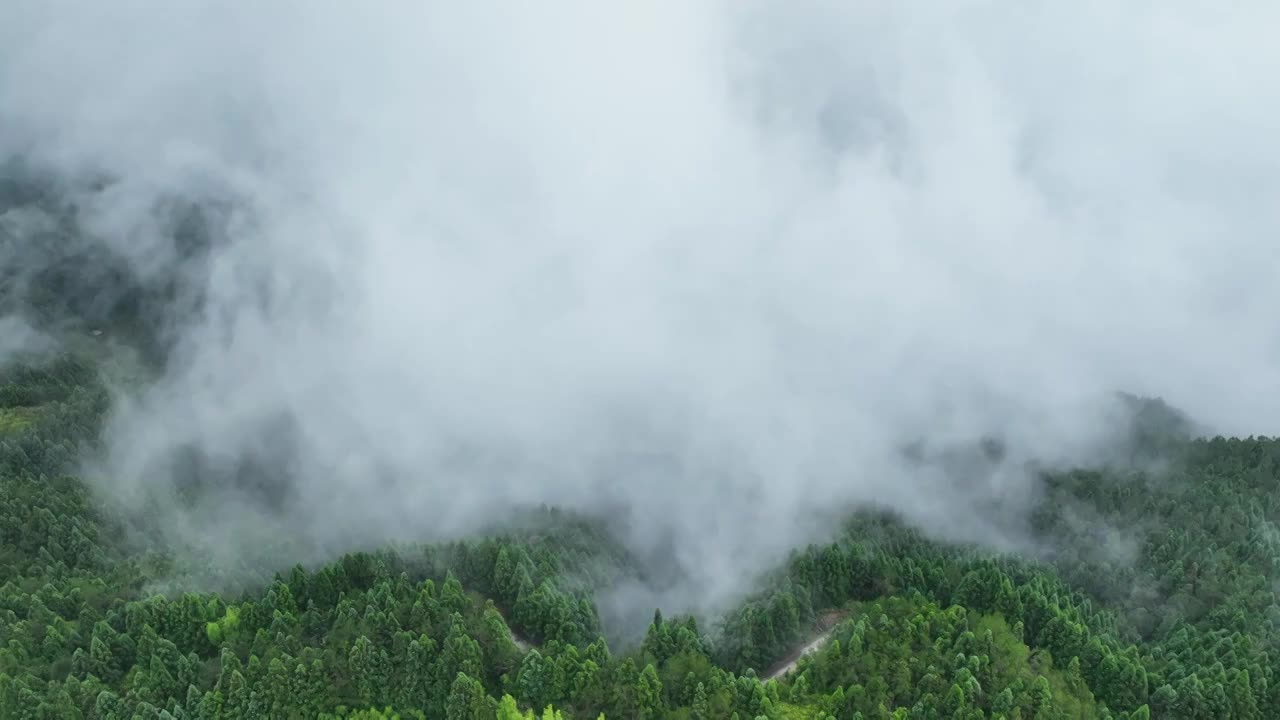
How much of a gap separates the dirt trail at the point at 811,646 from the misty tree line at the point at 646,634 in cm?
127

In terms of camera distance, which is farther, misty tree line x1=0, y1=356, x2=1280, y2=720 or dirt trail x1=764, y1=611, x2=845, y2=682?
dirt trail x1=764, y1=611, x2=845, y2=682

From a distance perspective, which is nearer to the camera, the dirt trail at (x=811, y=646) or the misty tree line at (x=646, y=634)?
the misty tree line at (x=646, y=634)

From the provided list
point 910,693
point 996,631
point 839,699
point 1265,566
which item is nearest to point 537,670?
point 839,699

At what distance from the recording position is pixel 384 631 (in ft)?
439

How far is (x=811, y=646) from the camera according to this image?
154m

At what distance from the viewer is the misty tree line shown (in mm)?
126812

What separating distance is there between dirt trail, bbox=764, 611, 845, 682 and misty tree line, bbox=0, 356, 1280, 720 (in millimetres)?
1267

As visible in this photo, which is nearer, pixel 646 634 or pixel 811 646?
pixel 646 634

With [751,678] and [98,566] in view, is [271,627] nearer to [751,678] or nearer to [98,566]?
[98,566]

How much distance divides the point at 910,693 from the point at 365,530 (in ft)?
387

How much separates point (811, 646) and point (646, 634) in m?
30.1

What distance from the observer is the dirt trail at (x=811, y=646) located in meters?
149

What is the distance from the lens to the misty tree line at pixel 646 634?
12681cm

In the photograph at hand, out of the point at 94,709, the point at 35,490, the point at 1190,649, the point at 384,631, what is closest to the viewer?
the point at 94,709
